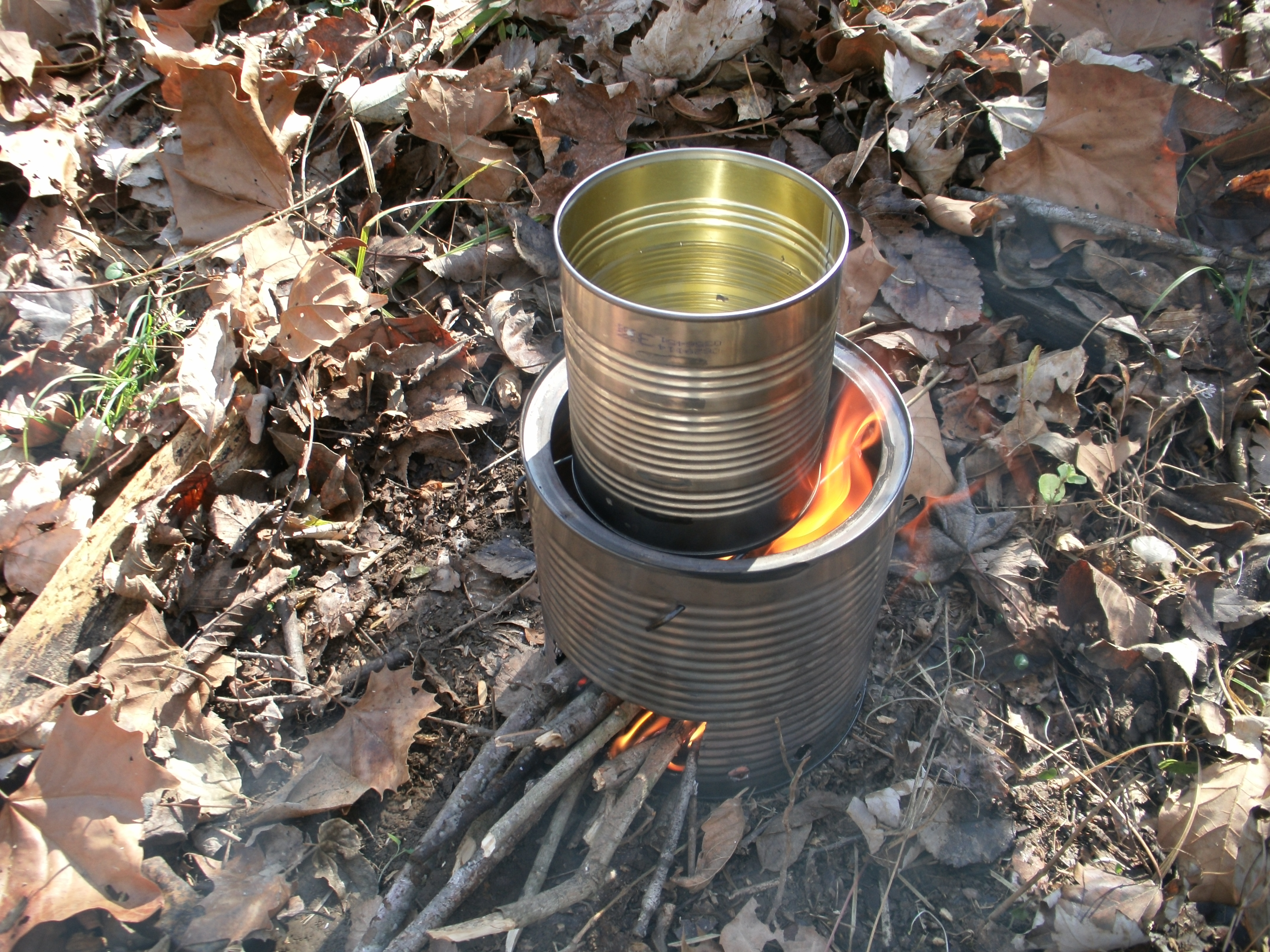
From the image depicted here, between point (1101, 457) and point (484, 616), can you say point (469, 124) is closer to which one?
point (484, 616)

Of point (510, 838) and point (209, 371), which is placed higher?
point (209, 371)

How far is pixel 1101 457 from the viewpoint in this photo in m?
2.84

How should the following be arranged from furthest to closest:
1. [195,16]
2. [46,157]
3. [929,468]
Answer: [195,16], [46,157], [929,468]

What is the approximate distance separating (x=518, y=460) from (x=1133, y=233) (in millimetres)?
2250

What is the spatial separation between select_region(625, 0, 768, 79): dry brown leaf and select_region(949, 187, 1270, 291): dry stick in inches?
41.9

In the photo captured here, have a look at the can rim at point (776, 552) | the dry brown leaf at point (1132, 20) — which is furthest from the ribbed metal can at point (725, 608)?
the dry brown leaf at point (1132, 20)

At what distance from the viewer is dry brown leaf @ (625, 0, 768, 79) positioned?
10.6 feet

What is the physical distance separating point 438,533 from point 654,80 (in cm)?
189

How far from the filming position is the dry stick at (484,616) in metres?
2.68

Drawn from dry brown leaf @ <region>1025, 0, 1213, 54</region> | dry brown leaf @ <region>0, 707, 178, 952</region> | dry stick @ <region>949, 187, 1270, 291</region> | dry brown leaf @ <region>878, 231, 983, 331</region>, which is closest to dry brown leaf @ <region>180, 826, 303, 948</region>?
dry brown leaf @ <region>0, 707, 178, 952</region>

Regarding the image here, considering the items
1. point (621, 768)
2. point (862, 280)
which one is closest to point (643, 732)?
point (621, 768)

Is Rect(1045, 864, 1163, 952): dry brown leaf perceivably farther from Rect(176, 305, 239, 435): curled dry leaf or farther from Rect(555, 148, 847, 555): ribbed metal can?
Rect(176, 305, 239, 435): curled dry leaf

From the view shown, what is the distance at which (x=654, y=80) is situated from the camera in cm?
335

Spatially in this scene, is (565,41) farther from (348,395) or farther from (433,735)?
(433,735)
